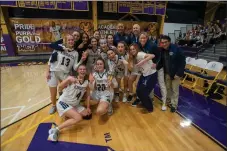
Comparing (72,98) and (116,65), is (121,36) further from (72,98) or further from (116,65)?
(72,98)

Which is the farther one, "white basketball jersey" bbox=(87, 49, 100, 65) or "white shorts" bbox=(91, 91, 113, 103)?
"white basketball jersey" bbox=(87, 49, 100, 65)

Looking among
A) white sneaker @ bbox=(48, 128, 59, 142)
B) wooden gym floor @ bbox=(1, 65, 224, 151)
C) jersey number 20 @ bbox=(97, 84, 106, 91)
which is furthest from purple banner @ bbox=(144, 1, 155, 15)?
white sneaker @ bbox=(48, 128, 59, 142)

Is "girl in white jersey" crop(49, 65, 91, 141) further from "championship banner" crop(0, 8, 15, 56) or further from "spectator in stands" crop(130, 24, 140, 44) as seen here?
"championship banner" crop(0, 8, 15, 56)

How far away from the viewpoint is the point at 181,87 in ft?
15.6

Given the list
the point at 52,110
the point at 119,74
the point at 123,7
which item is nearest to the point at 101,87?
the point at 119,74

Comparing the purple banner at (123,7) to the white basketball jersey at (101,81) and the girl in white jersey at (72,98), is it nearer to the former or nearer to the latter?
the white basketball jersey at (101,81)

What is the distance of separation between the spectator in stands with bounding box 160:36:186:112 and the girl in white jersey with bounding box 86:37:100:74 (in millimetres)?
1312

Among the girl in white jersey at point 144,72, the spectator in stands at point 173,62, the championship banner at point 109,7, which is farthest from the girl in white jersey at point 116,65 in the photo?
the championship banner at point 109,7

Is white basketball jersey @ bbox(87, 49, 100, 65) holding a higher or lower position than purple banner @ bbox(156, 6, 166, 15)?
lower

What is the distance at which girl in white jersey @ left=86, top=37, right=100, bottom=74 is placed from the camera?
10.5ft

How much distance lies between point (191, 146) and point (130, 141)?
34.7 inches

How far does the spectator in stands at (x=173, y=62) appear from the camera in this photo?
116 inches

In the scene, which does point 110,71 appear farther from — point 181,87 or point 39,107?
point 181,87

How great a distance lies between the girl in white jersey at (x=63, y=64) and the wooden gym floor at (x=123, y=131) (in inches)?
27.9
